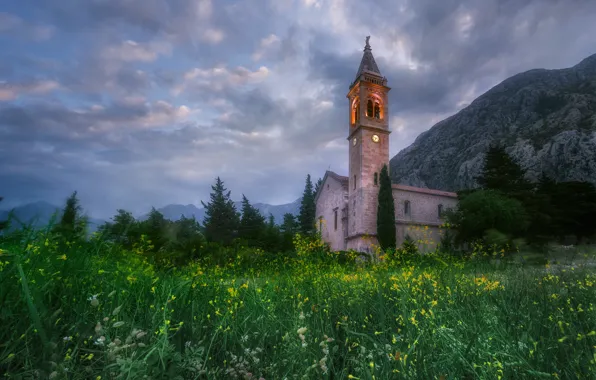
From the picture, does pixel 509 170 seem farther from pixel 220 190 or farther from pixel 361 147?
pixel 220 190

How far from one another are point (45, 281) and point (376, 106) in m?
39.4

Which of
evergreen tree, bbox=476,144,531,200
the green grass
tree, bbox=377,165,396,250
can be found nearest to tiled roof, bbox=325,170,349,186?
tree, bbox=377,165,396,250

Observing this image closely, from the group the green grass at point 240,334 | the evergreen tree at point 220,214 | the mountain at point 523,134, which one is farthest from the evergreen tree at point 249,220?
the mountain at point 523,134

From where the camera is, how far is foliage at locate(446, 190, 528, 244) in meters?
29.7

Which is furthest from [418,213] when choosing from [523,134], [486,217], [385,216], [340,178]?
[523,134]

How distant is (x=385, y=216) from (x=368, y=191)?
3.41 m

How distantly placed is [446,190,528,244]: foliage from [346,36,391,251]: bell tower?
8.33m

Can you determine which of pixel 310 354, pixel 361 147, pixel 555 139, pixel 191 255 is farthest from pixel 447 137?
pixel 310 354

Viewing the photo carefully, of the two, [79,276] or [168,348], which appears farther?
[79,276]

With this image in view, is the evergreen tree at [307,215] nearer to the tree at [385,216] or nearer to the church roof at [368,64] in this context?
the tree at [385,216]

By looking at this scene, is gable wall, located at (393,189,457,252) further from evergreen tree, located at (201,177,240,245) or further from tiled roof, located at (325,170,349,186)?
evergreen tree, located at (201,177,240,245)

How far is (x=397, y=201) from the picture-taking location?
125 ft

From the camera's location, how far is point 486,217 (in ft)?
97.6

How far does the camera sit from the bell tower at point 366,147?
115 feet
